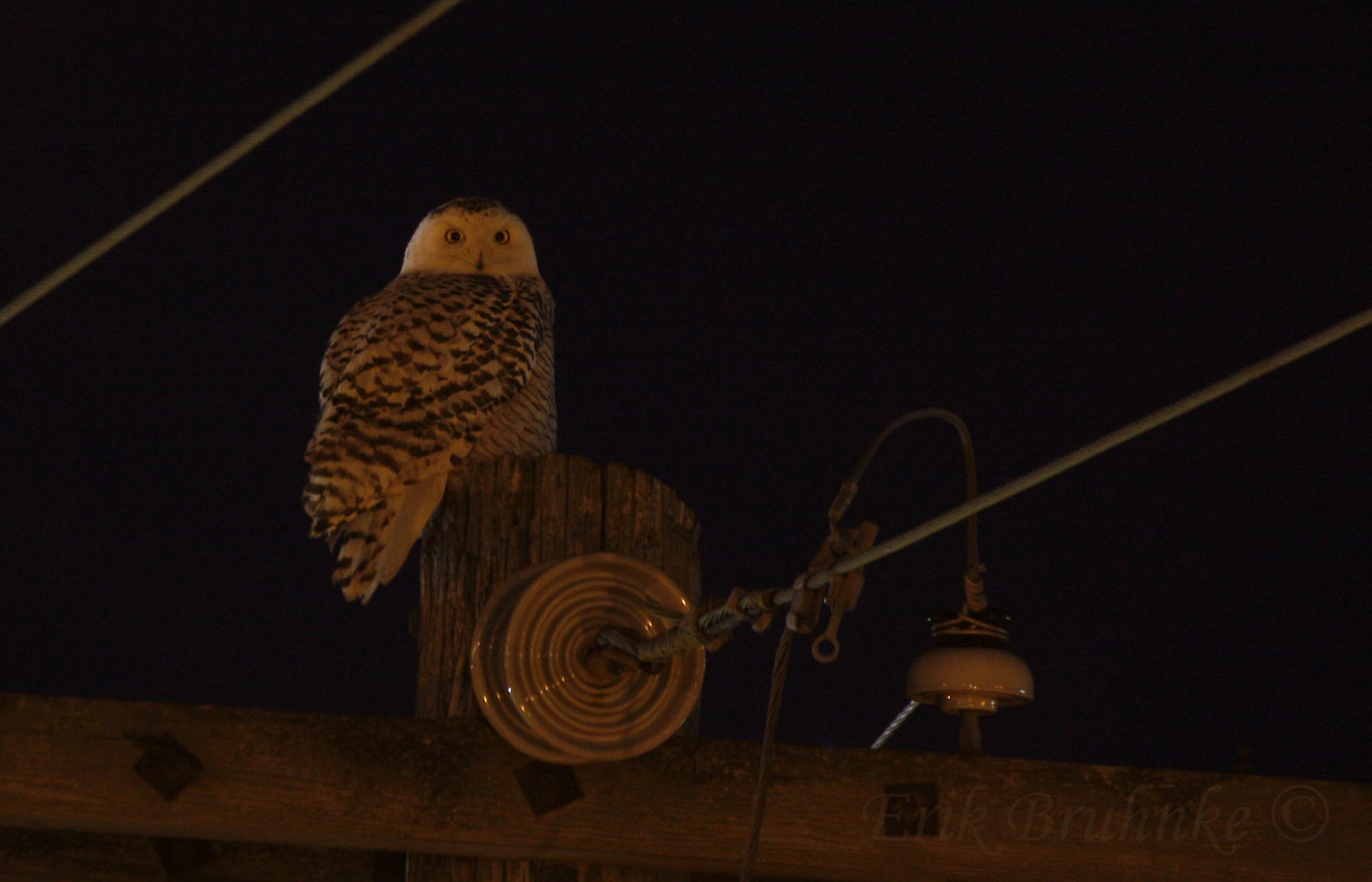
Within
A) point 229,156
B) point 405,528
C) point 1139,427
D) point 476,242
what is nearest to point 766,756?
point 1139,427

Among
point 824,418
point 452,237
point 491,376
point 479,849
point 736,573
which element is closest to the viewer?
point 479,849

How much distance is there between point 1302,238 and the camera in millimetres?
14086

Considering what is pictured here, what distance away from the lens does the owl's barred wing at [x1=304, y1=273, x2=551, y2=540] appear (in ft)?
13.4

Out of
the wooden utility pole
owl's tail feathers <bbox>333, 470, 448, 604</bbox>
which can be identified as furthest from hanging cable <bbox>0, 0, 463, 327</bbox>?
owl's tail feathers <bbox>333, 470, 448, 604</bbox>

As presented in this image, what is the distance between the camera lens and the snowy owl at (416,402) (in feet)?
13.1

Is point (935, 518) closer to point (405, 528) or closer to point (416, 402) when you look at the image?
point (405, 528)

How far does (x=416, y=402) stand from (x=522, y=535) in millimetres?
1418

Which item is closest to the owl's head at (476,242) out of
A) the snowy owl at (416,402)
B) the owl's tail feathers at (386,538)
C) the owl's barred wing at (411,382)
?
the snowy owl at (416,402)

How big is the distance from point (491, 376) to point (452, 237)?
3.85ft

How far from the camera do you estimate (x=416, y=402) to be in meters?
4.39

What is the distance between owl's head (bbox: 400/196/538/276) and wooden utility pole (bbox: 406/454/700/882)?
8.31 ft

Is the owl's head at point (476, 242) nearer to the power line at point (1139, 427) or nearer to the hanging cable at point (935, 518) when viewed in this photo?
the hanging cable at point (935, 518)

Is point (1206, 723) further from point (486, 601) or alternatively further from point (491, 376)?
point (486, 601)

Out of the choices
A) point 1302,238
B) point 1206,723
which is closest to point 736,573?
point 1206,723
